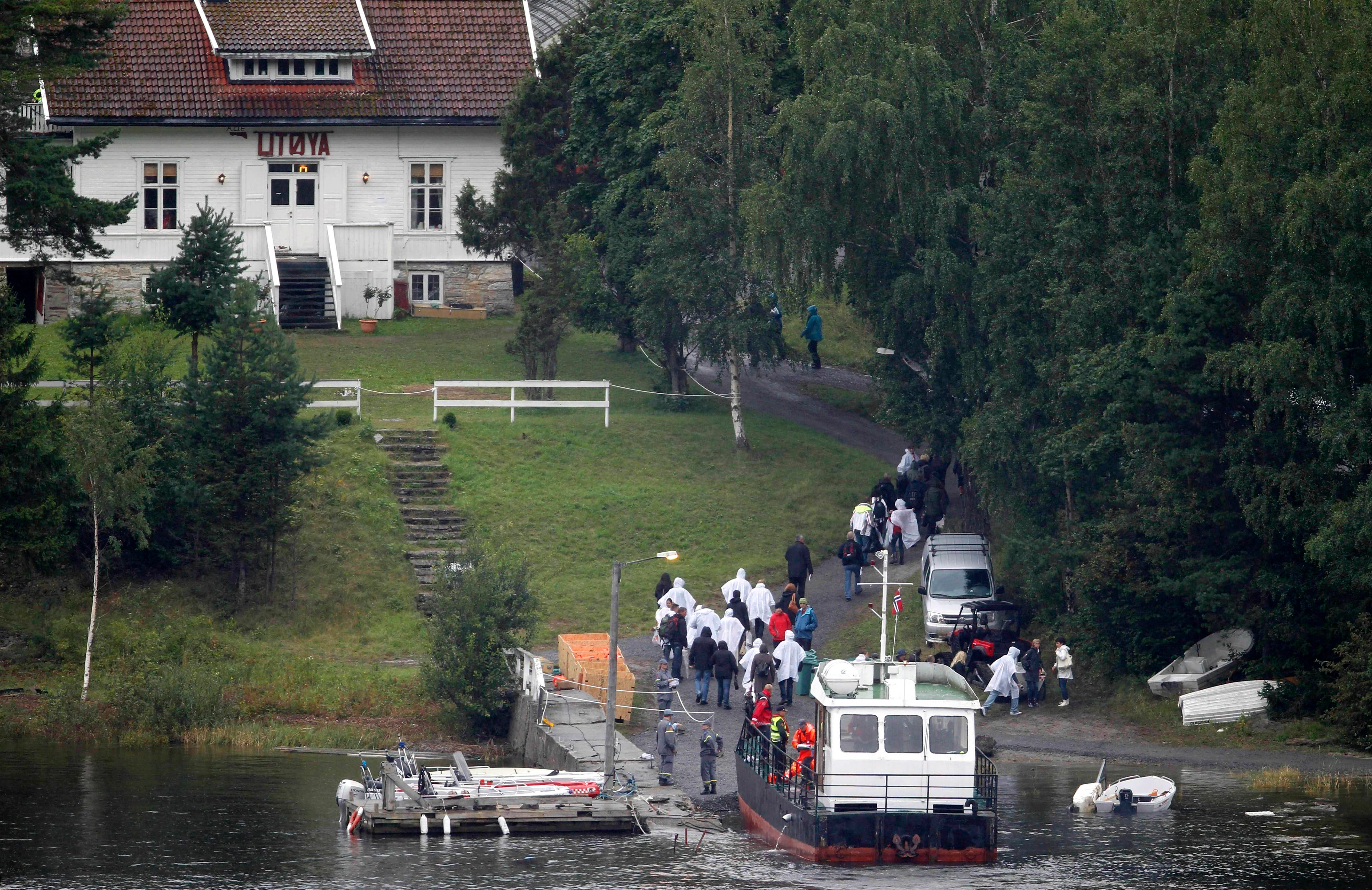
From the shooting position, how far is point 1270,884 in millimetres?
24750

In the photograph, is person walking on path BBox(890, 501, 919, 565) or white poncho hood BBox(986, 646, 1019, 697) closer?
white poncho hood BBox(986, 646, 1019, 697)

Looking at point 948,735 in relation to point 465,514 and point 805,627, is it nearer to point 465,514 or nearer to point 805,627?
point 805,627

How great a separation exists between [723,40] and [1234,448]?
19.2 meters

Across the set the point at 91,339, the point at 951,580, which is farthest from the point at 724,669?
the point at 91,339

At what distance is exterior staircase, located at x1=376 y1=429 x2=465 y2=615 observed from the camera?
140ft

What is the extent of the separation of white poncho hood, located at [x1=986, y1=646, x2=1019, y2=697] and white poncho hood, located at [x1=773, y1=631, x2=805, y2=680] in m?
3.62

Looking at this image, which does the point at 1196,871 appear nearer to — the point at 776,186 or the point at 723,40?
the point at 776,186

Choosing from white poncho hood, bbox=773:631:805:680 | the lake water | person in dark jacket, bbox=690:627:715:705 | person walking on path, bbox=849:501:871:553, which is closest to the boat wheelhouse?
the lake water

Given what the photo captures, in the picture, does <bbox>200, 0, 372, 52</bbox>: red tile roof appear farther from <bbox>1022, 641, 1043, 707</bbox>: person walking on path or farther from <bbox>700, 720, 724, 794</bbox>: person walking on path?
<bbox>700, 720, 724, 794</bbox>: person walking on path

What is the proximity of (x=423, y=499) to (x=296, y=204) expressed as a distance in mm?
19885

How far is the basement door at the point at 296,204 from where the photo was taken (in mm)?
60938

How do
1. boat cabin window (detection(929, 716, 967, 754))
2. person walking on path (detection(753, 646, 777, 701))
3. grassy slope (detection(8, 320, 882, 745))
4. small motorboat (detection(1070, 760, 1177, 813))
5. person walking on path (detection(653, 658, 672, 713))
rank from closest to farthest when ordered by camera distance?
1. boat cabin window (detection(929, 716, 967, 754))
2. small motorboat (detection(1070, 760, 1177, 813))
3. person walking on path (detection(653, 658, 672, 713))
4. person walking on path (detection(753, 646, 777, 701))
5. grassy slope (detection(8, 320, 882, 745))

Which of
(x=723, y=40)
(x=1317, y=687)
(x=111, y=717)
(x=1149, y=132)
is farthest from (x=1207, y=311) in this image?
(x=111, y=717)

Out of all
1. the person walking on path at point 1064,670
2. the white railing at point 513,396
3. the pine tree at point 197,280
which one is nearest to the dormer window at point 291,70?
the pine tree at point 197,280
